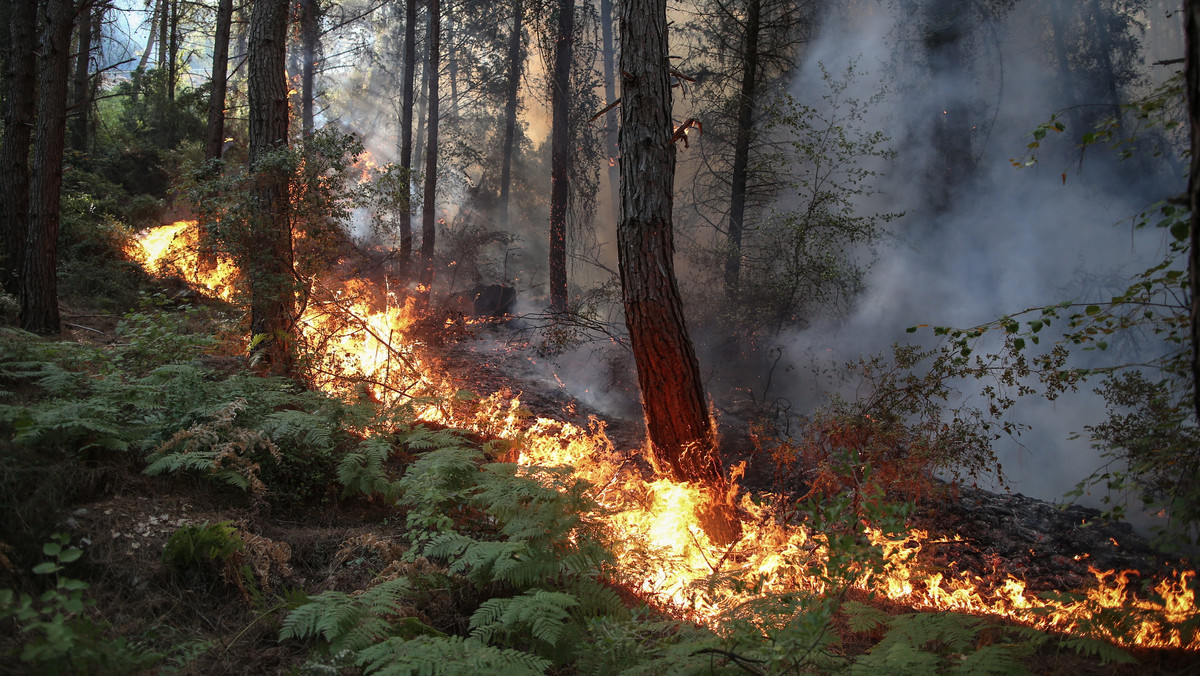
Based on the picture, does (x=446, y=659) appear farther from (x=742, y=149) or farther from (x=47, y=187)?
(x=742, y=149)

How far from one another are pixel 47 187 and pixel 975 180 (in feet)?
A: 54.6

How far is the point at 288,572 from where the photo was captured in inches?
136

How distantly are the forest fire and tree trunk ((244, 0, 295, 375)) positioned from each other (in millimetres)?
429

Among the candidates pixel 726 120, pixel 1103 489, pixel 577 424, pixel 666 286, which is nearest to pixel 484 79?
pixel 726 120

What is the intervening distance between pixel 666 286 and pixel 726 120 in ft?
29.6

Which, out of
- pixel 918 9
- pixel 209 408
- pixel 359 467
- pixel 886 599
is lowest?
pixel 886 599

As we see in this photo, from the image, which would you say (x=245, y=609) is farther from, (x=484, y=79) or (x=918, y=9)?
(x=484, y=79)

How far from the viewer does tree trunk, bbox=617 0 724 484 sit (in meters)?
5.65

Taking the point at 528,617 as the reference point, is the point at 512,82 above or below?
above

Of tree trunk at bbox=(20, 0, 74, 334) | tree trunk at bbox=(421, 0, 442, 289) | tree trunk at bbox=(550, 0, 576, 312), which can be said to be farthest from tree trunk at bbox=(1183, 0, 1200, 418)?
tree trunk at bbox=(421, 0, 442, 289)

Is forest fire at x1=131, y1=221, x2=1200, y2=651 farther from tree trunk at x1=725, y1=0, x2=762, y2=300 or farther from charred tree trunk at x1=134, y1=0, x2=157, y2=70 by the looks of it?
charred tree trunk at x1=134, y1=0, x2=157, y2=70

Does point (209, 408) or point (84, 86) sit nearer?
point (209, 408)

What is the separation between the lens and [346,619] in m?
2.85

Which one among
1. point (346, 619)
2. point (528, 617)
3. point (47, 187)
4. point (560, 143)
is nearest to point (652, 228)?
point (528, 617)
